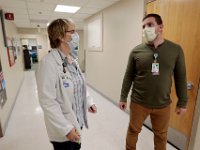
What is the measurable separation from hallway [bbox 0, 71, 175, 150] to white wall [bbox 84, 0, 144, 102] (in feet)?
2.53

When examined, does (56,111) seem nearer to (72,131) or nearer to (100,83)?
(72,131)

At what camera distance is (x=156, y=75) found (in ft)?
4.91

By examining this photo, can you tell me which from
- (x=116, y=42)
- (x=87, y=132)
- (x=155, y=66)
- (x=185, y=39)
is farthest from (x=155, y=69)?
(x=116, y=42)

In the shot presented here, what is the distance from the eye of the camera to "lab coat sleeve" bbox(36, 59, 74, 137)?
0.98 m

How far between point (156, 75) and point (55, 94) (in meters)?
0.98

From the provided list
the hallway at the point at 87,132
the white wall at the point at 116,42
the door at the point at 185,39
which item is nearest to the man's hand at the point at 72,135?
the hallway at the point at 87,132

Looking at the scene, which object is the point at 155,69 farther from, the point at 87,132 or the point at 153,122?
the point at 87,132

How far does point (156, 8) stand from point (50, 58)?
1951mm

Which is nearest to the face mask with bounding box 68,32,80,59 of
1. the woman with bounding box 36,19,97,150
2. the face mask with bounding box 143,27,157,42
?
the woman with bounding box 36,19,97,150

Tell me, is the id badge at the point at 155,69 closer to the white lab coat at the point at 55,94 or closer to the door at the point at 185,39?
the door at the point at 185,39

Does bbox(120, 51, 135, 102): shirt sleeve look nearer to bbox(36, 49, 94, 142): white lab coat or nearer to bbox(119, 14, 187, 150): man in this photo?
bbox(119, 14, 187, 150): man

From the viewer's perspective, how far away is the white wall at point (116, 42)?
114 inches

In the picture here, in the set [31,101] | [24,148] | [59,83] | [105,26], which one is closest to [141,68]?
[59,83]

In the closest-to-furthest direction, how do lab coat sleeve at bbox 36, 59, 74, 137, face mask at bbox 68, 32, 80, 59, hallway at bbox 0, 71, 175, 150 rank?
lab coat sleeve at bbox 36, 59, 74, 137, face mask at bbox 68, 32, 80, 59, hallway at bbox 0, 71, 175, 150
